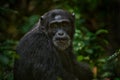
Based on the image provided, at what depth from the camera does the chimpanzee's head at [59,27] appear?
7.73 meters

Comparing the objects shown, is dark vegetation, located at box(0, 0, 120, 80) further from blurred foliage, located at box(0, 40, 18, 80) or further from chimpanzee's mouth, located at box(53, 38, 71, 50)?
blurred foliage, located at box(0, 40, 18, 80)

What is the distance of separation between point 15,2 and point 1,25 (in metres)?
1.15

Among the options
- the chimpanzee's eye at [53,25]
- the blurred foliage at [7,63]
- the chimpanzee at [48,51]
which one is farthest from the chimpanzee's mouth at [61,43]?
the blurred foliage at [7,63]

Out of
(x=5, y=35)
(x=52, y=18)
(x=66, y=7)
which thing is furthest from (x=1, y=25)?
(x=52, y=18)

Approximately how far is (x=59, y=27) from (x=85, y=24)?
4.48 m

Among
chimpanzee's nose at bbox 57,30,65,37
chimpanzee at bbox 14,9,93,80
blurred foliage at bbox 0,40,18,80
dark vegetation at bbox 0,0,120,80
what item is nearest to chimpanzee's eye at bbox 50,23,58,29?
chimpanzee at bbox 14,9,93,80

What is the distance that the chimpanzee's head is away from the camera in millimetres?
7735

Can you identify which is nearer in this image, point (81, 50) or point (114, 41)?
point (81, 50)

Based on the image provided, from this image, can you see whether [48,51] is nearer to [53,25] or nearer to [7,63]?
[53,25]

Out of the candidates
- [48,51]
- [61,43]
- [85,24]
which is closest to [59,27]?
[61,43]

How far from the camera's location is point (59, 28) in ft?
26.0

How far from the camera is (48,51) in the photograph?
7.72 m

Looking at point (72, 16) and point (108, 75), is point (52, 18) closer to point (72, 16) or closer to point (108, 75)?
point (72, 16)

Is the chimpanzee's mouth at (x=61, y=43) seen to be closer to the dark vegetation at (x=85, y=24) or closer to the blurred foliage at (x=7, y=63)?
the blurred foliage at (x=7, y=63)
